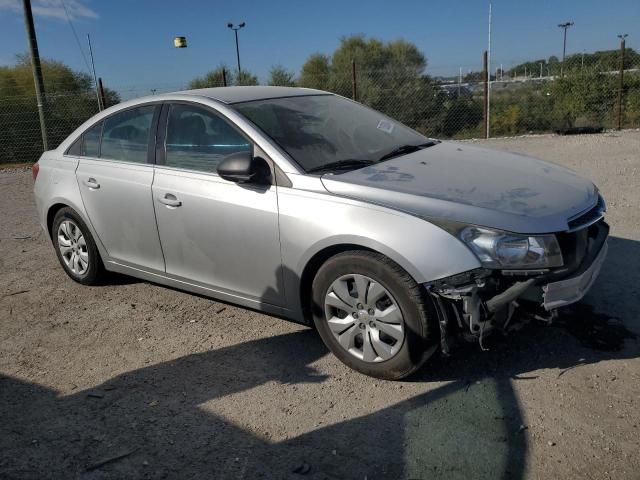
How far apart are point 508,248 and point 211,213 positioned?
6.33 ft

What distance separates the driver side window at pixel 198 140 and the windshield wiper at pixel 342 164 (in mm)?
482

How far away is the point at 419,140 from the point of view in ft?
15.2

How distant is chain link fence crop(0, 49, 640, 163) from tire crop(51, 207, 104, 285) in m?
10.1

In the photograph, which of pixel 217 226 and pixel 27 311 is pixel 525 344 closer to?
pixel 217 226

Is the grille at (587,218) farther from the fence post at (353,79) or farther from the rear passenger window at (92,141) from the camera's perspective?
the fence post at (353,79)

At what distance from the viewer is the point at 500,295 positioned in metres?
3.03

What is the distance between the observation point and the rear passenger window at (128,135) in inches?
179

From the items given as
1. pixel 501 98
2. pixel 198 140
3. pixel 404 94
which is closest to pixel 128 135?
pixel 198 140

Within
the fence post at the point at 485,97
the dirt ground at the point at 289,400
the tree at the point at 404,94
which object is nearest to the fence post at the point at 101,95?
the tree at the point at 404,94

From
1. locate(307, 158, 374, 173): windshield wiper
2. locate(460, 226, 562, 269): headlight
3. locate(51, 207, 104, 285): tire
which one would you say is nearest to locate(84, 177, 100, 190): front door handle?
locate(51, 207, 104, 285): tire

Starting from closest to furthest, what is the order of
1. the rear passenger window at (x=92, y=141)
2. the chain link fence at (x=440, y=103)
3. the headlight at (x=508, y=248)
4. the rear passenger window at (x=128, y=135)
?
1. the headlight at (x=508, y=248)
2. the rear passenger window at (x=128, y=135)
3. the rear passenger window at (x=92, y=141)
4. the chain link fence at (x=440, y=103)

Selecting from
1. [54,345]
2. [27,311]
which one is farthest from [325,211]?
[27,311]

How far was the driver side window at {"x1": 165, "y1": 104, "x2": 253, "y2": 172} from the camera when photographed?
4.00m

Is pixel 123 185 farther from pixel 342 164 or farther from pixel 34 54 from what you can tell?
pixel 34 54
